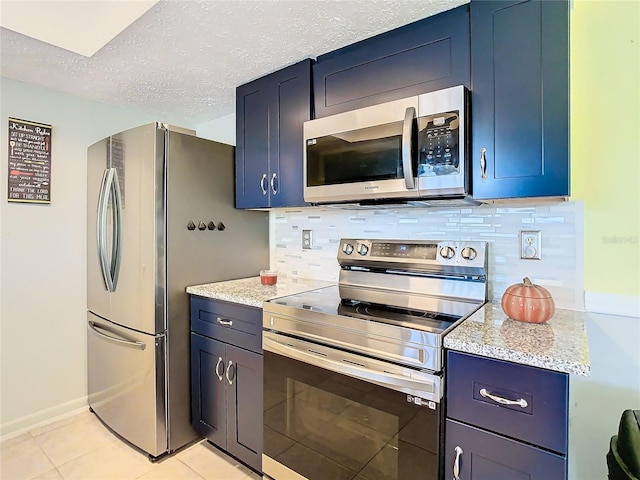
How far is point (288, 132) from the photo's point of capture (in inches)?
75.4

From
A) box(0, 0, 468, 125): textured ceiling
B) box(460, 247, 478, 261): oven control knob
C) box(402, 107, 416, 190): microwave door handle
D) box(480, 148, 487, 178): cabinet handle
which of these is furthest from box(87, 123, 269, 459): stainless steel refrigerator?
box(480, 148, 487, 178): cabinet handle

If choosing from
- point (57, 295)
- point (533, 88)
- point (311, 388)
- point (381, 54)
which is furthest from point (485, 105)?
point (57, 295)

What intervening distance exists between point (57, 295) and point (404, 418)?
2.31 meters

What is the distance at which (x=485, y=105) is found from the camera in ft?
4.36

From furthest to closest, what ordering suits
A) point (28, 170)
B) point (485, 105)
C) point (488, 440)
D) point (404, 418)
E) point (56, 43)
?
1. point (28, 170)
2. point (56, 43)
3. point (485, 105)
4. point (404, 418)
5. point (488, 440)

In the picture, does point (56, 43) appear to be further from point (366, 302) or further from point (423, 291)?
point (423, 291)

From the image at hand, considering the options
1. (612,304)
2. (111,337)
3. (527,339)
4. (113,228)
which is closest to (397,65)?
(527,339)

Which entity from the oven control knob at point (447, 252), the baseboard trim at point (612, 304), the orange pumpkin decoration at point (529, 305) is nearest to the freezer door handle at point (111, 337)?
the oven control knob at point (447, 252)

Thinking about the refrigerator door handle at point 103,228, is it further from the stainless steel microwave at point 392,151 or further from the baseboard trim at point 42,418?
the stainless steel microwave at point 392,151

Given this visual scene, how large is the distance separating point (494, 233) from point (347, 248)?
74 cm

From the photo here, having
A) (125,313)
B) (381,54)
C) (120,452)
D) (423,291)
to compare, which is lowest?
(120,452)

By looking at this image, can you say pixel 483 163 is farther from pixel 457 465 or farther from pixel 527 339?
pixel 457 465

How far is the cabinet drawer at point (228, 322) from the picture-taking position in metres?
1.70

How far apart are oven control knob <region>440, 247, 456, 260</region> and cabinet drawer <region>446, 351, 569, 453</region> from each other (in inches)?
24.0
